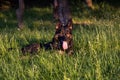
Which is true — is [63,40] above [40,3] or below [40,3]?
above

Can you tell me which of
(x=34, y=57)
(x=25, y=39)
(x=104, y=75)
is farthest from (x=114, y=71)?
(x=25, y=39)

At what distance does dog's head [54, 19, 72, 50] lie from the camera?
6734mm

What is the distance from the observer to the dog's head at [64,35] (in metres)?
6.73

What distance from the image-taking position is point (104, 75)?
509 centimetres

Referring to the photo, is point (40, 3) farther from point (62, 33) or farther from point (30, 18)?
point (62, 33)

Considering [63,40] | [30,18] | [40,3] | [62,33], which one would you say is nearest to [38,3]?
[40,3]

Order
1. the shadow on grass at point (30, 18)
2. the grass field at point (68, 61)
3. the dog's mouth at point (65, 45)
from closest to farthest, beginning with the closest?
the grass field at point (68, 61) → the dog's mouth at point (65, 45) → the shadow on grass at point (30, 18)

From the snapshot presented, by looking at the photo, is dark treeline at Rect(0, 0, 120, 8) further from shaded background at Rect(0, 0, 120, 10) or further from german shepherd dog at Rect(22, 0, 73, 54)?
german shepherd dog at Rect(22, 0, 73, 54)

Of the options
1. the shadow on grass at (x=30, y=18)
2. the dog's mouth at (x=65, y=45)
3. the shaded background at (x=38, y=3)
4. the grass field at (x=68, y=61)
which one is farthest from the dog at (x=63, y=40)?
the shaded background at (x=38, y=3)

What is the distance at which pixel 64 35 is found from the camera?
6.86 m

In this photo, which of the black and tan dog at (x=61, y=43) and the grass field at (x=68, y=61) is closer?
the grass field at (x=68, y=61)

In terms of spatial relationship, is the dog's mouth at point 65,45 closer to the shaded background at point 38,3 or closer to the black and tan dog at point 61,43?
the black and tan dog at point 61,43

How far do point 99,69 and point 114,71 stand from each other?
0.25 m

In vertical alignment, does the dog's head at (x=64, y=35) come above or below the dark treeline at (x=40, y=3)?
above
